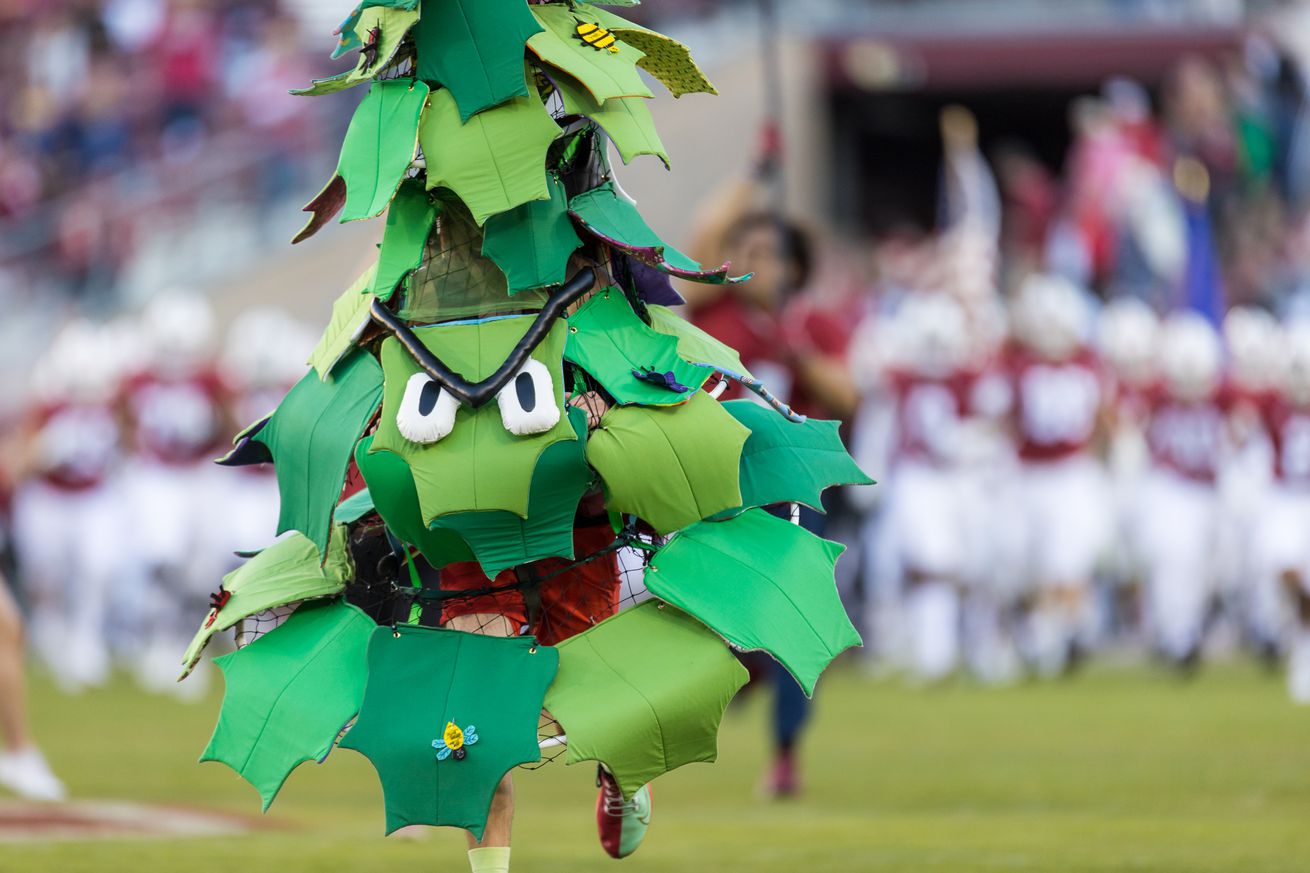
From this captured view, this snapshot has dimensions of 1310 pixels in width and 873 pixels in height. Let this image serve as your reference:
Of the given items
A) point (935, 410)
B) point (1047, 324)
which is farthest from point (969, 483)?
point (1047, 324)

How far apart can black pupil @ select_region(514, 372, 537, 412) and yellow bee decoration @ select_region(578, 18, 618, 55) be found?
0.73m

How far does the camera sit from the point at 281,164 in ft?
63.2

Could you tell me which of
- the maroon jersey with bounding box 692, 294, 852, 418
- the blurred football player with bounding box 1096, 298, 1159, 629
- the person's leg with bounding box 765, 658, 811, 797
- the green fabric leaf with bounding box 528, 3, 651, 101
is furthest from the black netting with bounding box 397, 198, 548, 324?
the blurred football player with bounding box 1096, 298, 1159, 629

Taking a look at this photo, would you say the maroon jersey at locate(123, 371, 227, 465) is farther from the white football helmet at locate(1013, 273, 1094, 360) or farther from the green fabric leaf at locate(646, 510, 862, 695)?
the green fabric leaf at locate(646, 510, 862, 695)

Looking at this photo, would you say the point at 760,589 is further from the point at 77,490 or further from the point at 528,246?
the point at 77,490

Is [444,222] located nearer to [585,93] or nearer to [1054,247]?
[585,93]

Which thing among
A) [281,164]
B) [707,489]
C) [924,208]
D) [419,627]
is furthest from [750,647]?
[924,208]

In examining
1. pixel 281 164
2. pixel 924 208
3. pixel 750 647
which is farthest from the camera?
pixel 924 208

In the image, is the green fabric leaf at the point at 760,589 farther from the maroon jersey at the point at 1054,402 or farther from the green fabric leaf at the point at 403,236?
the maroon jersey at the point at 1054,402

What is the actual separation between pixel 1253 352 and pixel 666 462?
11942mm

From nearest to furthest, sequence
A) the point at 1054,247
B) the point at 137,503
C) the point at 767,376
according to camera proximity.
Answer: the point at 767,376 < the point at 137,503 < the point at 1054,247

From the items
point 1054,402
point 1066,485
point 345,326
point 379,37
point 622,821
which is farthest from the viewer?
point 1066,485

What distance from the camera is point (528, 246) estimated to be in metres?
Result: 4.60

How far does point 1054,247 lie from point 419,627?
17.2m
